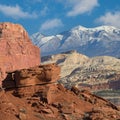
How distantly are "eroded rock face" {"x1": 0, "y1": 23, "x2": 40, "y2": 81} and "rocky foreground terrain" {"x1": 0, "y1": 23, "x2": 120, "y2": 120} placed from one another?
415 feet

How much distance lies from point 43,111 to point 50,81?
4528 mm

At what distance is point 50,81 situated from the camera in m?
49.8

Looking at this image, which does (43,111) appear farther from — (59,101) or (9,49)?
(9,49)

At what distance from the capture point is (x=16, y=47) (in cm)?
18312

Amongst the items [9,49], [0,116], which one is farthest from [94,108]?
[9,49]

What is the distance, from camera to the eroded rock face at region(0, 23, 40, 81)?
180m

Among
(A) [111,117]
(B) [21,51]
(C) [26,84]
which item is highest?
(B) [21,51]

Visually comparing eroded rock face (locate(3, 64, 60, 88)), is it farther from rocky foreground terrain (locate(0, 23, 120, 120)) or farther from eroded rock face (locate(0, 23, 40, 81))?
eroded rock face (locate(0, 23, 40, 81))

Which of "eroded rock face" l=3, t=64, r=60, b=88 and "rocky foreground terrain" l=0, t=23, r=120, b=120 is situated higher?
"eroded rock face" l=3, t=64, r=60, b=88

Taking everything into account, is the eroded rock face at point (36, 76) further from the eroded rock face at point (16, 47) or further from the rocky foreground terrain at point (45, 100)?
the eroded rock face at point (16, 47)

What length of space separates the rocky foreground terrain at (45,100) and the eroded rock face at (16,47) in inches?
4979

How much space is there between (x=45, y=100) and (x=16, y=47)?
447ft

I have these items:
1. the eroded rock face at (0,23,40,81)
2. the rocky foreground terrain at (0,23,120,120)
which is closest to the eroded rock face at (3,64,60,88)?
the rocky foreground terrain at (0,23,120,120)

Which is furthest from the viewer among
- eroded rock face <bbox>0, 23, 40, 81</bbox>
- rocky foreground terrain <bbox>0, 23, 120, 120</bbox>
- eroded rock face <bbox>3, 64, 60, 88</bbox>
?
eroded rock face <bbox>0, 23, 40, 81</bbox>
